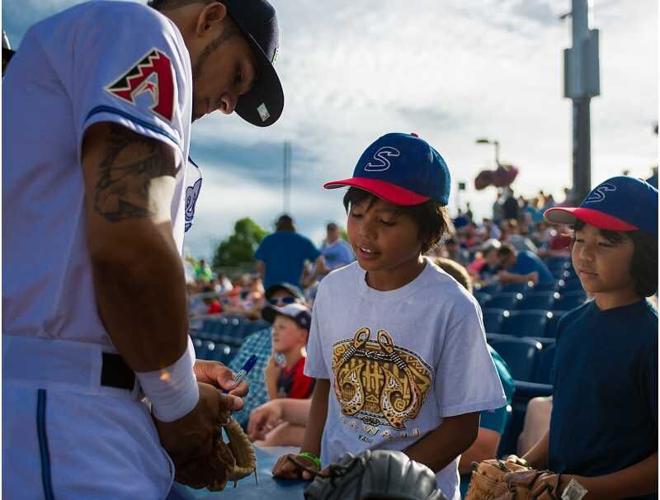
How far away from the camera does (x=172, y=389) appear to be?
1.03 m

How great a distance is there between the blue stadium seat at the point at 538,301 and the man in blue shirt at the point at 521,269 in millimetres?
1882

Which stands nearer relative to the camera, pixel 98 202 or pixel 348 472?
pixel 348 472

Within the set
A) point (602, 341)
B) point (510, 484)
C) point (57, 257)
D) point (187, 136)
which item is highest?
point (187, 136)

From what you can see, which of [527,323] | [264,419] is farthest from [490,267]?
[264,419]

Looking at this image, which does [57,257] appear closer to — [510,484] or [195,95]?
[195,95]

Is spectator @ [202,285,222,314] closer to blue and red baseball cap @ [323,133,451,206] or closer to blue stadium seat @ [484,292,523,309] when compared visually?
blue stadium seat @ [484,292,523,309]

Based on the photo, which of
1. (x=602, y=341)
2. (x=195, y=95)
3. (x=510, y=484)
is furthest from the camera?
(x=602, y=341)

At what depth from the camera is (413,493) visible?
790mm

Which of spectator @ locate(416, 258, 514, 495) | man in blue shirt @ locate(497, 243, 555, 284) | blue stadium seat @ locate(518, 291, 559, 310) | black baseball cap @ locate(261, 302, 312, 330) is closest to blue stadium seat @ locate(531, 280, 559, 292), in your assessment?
man in blue shirt @ locate(497, 243, 555, 284)

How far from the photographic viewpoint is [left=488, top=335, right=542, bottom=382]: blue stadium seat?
12.3ft

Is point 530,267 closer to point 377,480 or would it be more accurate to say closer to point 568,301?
point 568,301

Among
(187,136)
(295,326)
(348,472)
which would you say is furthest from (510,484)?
(295,326)

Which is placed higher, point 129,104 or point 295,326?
point 129,104

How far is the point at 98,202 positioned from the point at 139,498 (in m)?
0.45
